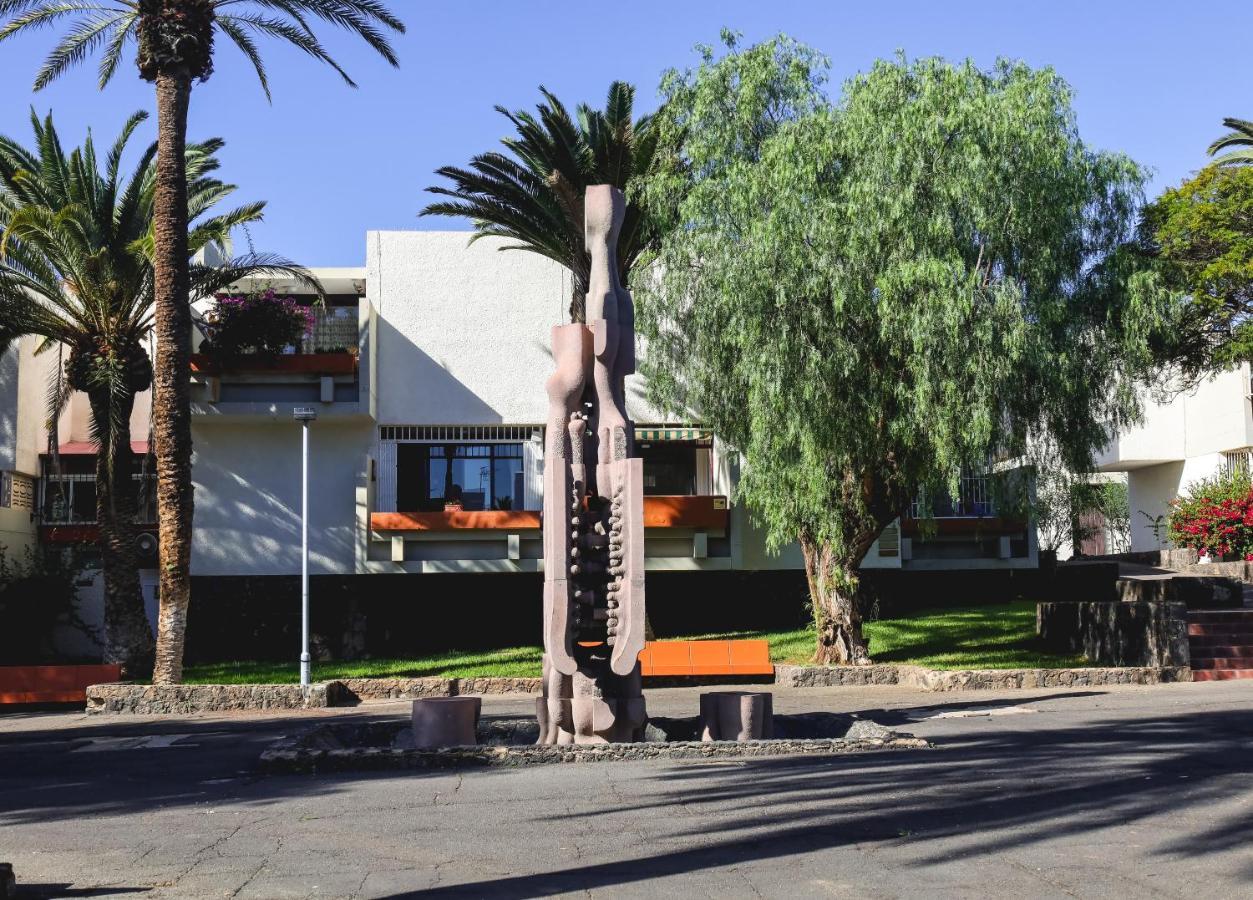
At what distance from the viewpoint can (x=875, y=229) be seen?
1973cm

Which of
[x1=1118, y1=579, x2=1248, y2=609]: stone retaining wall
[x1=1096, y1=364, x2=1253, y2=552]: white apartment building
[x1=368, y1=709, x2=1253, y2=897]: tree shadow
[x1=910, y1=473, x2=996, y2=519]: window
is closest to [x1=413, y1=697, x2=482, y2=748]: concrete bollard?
[x1=368, y1=709, x2=1253, y2=897]: tree shadow

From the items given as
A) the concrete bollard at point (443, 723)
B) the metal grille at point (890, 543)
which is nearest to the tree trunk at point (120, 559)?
the concrete bollard at point (443, 723)

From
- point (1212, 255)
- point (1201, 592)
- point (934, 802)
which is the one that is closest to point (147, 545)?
point (1201, 592)

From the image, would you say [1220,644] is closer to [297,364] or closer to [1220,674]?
[1220,674]

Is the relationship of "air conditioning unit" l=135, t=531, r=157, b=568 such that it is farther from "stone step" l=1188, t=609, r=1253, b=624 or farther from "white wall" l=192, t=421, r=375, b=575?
"stone step" l=1188, t=609, r=1253, b=624

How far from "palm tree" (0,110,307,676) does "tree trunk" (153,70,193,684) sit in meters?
2.18

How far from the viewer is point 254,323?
26.1m

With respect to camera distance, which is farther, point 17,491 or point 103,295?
point 17,491

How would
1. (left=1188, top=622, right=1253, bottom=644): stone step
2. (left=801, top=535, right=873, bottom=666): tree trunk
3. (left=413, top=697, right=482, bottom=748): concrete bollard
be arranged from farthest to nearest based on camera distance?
(left=801, top=535, right=873, bottom=666): tree trunk → (left=1188, top=622, right=1253, bottom=644): stone step → (left=413, top=697, right=482, bottom=748): concrete bollard

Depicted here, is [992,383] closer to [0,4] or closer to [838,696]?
[838,696]

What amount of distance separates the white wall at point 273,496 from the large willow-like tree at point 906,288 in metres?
9.61

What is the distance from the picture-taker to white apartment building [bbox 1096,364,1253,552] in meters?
37.3

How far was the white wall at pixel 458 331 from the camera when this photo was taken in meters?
27.9

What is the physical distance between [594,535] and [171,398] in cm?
1010
